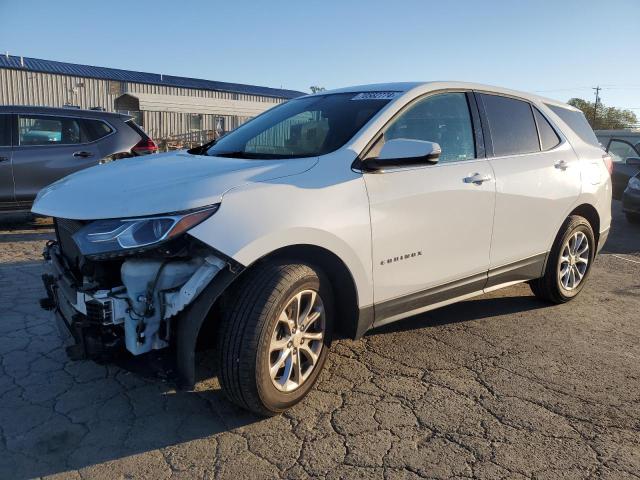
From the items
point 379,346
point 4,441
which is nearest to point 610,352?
point 379,346

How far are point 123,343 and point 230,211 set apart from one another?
2.69 feet

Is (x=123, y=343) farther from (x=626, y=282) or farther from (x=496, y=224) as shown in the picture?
(x=626, y=282)

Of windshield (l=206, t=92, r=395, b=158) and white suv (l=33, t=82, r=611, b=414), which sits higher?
windshield (l=206, t=92, r=395, b=158)

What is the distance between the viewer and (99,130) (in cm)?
806

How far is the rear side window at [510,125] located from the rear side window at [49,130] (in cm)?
606

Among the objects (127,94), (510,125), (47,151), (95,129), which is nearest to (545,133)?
(510,125)

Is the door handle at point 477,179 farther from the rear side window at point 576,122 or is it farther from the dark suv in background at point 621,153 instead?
the dark suv in background at point 621,153

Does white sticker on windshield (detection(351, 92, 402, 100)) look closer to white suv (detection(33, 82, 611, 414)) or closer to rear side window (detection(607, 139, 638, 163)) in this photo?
white suv (detection(33, 82, 611, 414))

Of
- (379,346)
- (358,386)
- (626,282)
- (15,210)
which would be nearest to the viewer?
(358,386)

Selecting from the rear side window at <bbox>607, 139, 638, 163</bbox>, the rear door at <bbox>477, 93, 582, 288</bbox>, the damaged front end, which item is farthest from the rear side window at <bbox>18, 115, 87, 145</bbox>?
the rear side window at <bbox>607, 139, 638, 163</bbox>

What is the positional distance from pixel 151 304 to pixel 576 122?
4.32 meters

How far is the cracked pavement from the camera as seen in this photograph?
249 cm

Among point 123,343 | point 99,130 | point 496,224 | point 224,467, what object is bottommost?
point 224,467

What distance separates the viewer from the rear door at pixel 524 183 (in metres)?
3.96
